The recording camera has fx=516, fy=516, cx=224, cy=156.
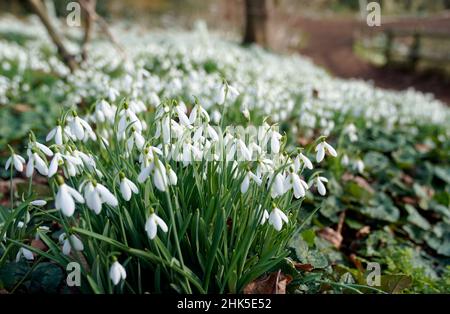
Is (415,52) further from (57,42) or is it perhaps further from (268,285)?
(268,285)

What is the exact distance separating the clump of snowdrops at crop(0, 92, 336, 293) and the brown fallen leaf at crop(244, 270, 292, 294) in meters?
0.03

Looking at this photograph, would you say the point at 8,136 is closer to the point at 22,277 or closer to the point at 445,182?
the point at 22,277

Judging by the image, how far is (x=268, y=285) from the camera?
1.76 metres

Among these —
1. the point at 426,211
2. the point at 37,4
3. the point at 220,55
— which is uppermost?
the point at 37,4

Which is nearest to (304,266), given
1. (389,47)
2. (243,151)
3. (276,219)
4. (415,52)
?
(276,219)

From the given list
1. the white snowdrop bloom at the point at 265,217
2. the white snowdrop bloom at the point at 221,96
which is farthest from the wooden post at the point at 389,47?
the white snowdrop bloom at the point at 265,217

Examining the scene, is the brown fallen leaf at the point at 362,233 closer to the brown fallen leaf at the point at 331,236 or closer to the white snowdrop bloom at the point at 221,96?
the brown fallen leaf at the point at 331,236

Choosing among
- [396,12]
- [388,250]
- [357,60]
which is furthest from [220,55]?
[396,12]

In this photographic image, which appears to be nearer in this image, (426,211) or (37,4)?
(426,211)

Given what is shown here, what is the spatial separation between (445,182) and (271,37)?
7677 mm

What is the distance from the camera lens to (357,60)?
14109mm

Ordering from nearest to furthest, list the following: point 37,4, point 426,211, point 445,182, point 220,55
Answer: point 426,211 < point 445,182 < point 37,4 < point 220,55

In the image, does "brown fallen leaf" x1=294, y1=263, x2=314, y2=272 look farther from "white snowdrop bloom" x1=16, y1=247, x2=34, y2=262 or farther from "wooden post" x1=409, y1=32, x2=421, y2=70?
"wooden post" x1=409, y1=32, x2=421, y2=70

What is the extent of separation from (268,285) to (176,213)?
0.40 meters
